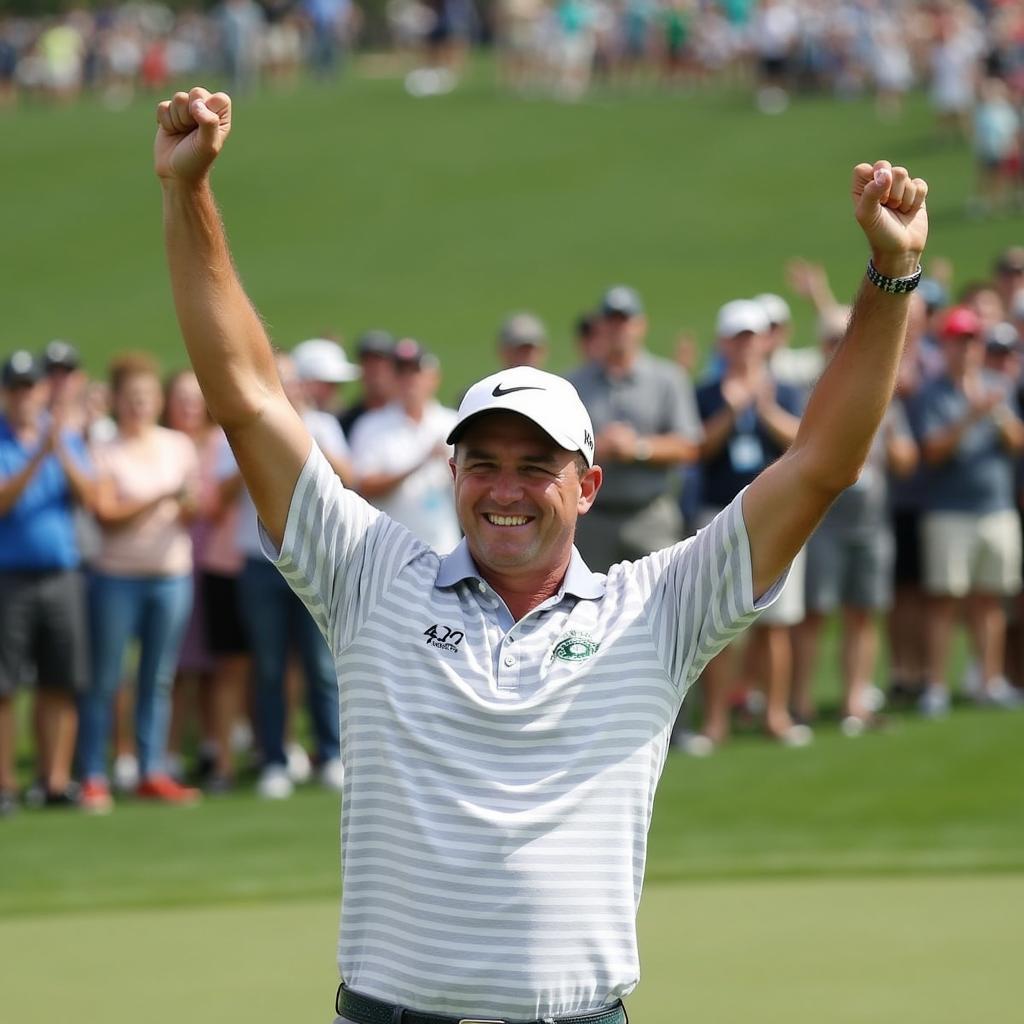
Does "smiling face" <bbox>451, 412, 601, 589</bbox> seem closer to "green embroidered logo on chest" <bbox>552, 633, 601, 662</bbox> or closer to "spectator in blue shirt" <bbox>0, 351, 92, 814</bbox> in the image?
"green embroidered logo on chest" <bbox>552, 633, 601, 662</bbox>

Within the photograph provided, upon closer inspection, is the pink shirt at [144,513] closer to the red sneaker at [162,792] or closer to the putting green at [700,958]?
the red sneaker at [162,792]

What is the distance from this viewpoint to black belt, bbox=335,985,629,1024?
364cm

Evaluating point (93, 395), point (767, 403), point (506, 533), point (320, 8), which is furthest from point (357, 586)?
point (320, 8)

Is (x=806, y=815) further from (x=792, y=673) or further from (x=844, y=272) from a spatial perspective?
(x=844, y=272)

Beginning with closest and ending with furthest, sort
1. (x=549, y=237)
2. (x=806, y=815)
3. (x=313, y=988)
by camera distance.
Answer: (x=313, y=988) → (x=806, y=815) → (x=549, y=237)

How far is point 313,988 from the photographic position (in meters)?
6.89

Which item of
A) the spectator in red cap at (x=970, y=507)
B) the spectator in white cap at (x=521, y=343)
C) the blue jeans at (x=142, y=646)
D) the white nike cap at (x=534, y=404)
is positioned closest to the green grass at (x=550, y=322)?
the blue jeans at (x=142, y=646)

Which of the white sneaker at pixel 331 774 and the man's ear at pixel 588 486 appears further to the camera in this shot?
the white sneaker at pixel 331 774

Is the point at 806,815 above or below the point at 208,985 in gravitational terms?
above

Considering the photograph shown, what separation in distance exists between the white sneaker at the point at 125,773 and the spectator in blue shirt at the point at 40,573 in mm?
458

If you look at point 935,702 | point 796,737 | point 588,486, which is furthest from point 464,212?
point 588,486

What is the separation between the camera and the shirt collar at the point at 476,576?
3.87 metres

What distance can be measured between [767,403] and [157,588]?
3.26 meters

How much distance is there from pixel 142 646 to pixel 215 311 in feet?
22.2
